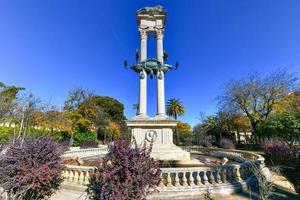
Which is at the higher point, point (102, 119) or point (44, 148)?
point (102, 119)

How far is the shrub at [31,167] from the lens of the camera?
15.3 ft

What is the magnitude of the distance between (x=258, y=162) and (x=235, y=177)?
1.50 m

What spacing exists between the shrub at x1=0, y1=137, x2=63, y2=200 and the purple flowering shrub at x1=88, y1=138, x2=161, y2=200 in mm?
1827

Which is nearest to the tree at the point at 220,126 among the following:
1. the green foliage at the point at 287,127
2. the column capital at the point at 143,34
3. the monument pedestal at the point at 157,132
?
the green foliage at the point at 287,127

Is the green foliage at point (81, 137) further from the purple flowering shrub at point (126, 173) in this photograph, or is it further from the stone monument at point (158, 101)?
the purple flowering shrub at point (126, 173)

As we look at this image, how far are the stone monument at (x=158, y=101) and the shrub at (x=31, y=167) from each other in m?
3.78

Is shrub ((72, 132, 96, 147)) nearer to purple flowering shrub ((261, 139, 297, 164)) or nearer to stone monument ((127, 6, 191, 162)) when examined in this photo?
stone monument ((127, 6, 191, 162))

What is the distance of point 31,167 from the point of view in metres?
4.83

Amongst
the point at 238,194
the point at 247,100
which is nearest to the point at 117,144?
the point at 238,194

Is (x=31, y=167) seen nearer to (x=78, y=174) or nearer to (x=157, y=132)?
(x=78, y=174)

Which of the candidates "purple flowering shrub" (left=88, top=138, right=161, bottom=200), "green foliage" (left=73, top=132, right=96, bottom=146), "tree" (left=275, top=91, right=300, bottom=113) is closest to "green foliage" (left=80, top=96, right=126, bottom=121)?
"green foliage" (left=73, top=132, right=96, bottom=146)

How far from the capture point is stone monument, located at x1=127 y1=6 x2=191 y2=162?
31.0ft

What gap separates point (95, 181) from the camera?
17.3 feet

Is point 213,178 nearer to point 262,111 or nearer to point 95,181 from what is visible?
point 95,181
